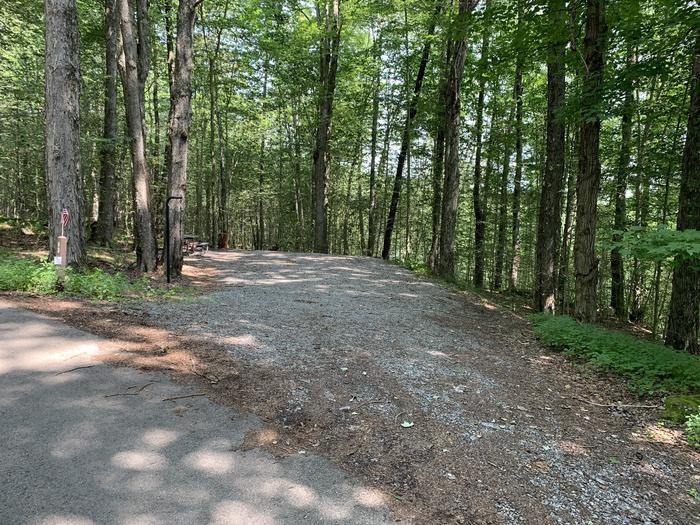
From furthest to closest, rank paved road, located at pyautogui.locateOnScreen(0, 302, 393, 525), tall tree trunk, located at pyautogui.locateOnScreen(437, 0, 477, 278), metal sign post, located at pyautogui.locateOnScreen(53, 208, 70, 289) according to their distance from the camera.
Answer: tall tree trunk, located at pyautogui.locateOnScreen(437, 0, 477, 278), metal sign post, located at pyautogui.locateOnScreen(53, 208, 70, 289), paved road, located at pyautogui.locateOnScreen(0, 302, 393, 525)

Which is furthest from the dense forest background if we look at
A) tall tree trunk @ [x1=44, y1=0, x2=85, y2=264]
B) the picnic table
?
the picnic table

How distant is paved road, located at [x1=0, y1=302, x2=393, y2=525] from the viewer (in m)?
2.45

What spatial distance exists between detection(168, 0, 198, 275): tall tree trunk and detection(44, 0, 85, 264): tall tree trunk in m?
1.89

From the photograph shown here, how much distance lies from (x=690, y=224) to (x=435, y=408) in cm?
546

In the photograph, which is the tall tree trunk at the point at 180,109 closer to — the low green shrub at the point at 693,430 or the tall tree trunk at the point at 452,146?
the tall tree trunk at the point at 452,146

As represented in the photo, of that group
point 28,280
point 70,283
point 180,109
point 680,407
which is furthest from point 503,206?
point 28,280

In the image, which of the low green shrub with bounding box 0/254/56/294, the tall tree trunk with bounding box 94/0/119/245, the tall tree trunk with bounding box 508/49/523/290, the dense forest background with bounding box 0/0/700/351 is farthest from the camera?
the tall tree trunk with bounding box 508/49/523/290

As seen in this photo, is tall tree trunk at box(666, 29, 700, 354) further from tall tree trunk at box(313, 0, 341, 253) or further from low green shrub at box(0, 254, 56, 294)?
tall tree trunk at box(313, 0, 341, 253)

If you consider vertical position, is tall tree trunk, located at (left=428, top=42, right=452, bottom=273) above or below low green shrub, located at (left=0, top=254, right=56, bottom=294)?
above

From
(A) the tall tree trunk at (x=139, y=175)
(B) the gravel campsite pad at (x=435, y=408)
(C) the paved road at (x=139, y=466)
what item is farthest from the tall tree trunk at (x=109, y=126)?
(C) the paved road at (x=139, y=466)

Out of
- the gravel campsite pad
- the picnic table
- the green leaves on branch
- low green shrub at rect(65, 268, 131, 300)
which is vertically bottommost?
the gravel campsite pad

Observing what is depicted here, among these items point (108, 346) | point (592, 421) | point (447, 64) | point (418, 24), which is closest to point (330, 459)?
point (592, 421)

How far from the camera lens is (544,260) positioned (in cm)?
1076

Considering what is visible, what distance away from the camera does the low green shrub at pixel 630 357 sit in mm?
4957
